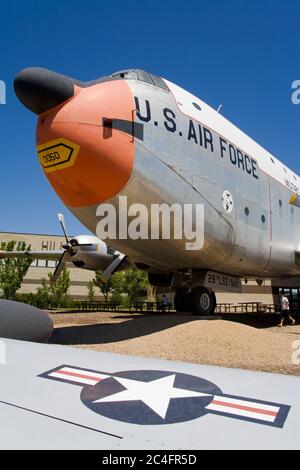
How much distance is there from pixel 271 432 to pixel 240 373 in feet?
3.29

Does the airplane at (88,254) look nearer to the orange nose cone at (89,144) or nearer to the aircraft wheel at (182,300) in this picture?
the aircraft wheel at (182,300)

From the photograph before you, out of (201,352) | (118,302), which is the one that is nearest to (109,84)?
(201,352)

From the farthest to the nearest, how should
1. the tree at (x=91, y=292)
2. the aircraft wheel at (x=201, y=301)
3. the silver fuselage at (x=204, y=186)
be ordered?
1. the tree at (x=91, y=292)
2. the aircraft wheel at (x=201, y=301)
3. the silver fuselage at (x=204, y=186)

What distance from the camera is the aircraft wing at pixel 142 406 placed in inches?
71.8

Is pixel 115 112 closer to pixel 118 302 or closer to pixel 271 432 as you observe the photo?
pixel 271 432

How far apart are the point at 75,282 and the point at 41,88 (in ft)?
144

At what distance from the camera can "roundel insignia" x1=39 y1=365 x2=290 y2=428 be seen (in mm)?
2064

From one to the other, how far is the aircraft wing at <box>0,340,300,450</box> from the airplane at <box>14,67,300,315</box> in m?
6.07

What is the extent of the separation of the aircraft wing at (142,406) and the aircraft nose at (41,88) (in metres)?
6.48

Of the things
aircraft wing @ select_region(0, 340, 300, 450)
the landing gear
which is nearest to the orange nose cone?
the landing gear

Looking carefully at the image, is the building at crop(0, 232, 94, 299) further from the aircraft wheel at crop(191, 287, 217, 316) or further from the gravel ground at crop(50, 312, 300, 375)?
the gravel ground at crop(50, 312, 300, 375)

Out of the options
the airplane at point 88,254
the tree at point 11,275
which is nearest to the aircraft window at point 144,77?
the airplane at point 88,254

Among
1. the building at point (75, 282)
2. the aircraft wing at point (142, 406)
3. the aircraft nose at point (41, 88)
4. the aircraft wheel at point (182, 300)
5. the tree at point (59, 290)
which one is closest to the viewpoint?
the aircraft wing at point (142, 406)

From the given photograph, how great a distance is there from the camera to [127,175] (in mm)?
8766
